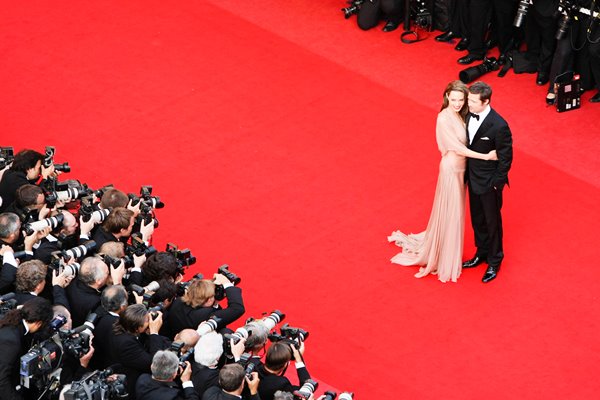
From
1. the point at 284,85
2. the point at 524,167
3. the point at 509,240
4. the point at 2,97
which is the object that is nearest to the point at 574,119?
the point at 524,167

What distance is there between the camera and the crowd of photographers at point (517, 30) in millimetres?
10383

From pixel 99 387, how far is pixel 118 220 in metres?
1.79

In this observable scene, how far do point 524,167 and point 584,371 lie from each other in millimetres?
2452

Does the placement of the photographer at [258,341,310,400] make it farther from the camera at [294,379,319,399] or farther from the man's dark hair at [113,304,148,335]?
the man's dark hair at [113,304,148,335]

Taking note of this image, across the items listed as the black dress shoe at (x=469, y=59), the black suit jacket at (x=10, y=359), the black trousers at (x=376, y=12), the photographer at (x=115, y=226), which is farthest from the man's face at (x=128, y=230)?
the black trousers at (x=376, y=12)

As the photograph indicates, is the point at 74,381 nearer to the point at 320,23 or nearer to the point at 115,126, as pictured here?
the point at 115,126

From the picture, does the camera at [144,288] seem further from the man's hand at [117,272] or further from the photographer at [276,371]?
the photographer at [276,371]

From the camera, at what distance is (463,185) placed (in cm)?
829

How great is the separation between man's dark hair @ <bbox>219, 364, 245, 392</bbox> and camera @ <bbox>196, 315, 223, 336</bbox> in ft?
1.75

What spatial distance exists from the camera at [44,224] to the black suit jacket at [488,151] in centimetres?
290

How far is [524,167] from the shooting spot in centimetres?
972

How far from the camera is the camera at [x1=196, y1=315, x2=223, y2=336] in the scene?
677 cm

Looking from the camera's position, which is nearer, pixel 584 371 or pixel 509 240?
pixel 584 371

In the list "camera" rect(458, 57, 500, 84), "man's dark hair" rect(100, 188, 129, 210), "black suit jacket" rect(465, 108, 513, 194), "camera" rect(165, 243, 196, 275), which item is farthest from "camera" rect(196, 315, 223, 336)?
"camera" rect(458, 57, 500, 84)
